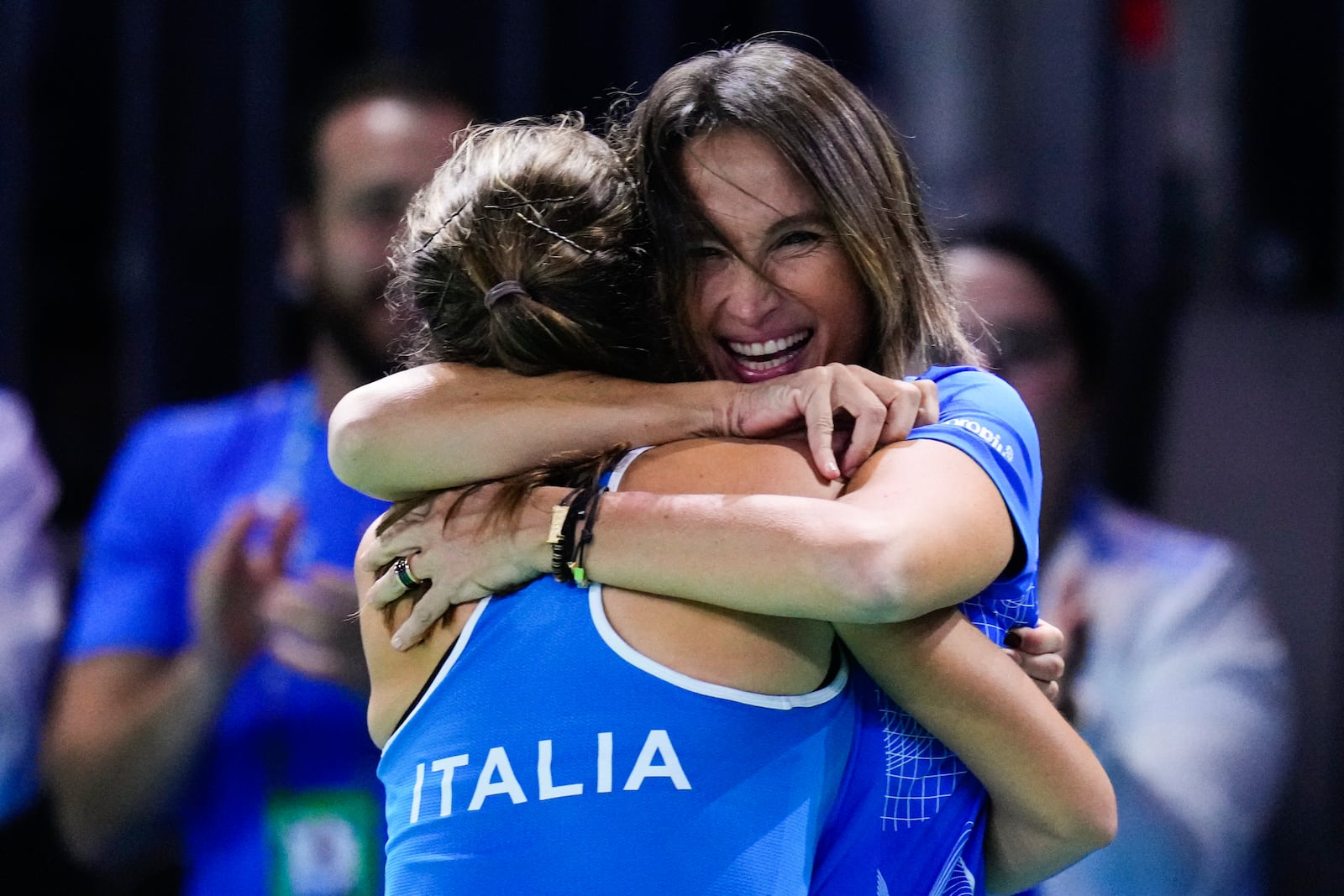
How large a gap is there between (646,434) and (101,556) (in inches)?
59.6

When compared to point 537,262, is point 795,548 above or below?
below

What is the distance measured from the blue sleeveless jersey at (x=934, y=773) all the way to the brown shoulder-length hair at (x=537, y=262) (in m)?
0.23

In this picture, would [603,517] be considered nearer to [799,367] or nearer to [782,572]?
[782,572]

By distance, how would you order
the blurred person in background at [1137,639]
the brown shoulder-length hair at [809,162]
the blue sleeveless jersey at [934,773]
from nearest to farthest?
the blue sleeveless jersey at [934,773] < the brown shoulder-length hair at [809,162] < the blurred person in background at [1137,639]

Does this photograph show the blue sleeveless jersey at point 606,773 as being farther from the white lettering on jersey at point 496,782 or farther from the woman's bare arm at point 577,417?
the woman's bare arm at point 577,417

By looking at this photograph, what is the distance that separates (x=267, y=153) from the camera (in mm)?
2611

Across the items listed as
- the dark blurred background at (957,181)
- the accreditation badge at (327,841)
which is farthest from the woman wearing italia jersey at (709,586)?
the dark blurred background at (957,181)

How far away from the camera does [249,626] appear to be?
2146 mm

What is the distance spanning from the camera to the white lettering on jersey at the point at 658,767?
90cm

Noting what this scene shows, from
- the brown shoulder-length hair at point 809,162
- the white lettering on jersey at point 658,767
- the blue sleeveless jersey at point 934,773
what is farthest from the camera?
the brown shoulder-length hair at point 809,162

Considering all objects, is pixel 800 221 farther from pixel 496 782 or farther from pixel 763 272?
pixel 496 782

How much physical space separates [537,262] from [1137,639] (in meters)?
1.48

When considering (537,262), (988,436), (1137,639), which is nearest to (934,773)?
(988,436)

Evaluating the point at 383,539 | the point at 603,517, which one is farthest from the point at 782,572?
the point at 383,539
